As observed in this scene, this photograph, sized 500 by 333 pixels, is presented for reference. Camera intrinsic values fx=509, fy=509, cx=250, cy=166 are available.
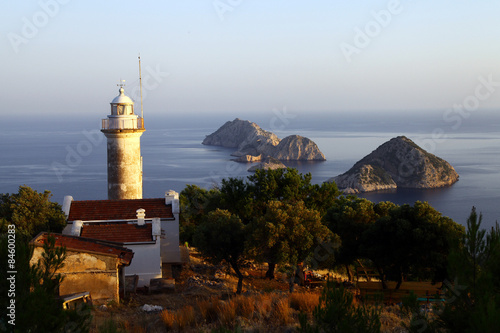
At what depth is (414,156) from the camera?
131125 mm

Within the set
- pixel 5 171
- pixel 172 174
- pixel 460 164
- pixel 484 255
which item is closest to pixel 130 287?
pixel 484 255

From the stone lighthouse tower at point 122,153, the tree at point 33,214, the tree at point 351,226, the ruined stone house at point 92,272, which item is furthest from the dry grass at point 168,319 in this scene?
the stone lighthouse tower at point 122,153

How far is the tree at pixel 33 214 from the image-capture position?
71.0 ft

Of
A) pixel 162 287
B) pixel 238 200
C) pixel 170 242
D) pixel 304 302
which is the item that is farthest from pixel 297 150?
pixel 304 302

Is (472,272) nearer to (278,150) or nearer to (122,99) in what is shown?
(122,99)

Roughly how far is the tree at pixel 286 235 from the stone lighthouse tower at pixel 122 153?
11.6m

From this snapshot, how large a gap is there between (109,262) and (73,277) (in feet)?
3.59

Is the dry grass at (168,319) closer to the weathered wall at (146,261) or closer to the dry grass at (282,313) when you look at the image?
the dry grass at (282,313)

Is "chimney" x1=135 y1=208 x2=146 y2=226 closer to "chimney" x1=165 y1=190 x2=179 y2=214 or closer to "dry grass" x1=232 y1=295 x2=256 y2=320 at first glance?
"chimney" x1=165 y1=190 x2=179 y2=214

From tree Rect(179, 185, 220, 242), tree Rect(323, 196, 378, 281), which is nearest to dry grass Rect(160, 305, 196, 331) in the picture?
tree Rect(323, 196, 378, 281)

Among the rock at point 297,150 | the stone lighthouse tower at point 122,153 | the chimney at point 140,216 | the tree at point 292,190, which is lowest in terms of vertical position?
the chimney at point 140,216

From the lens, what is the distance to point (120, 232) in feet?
65.0

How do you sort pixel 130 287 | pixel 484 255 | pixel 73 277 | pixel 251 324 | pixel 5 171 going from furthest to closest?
1. pixel 5 171
2. pixel 130 287
3. pixel 73 277
4. pixel 251 324
5. pixel 484 255

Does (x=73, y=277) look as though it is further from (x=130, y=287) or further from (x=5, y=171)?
(x=5, y=171)
